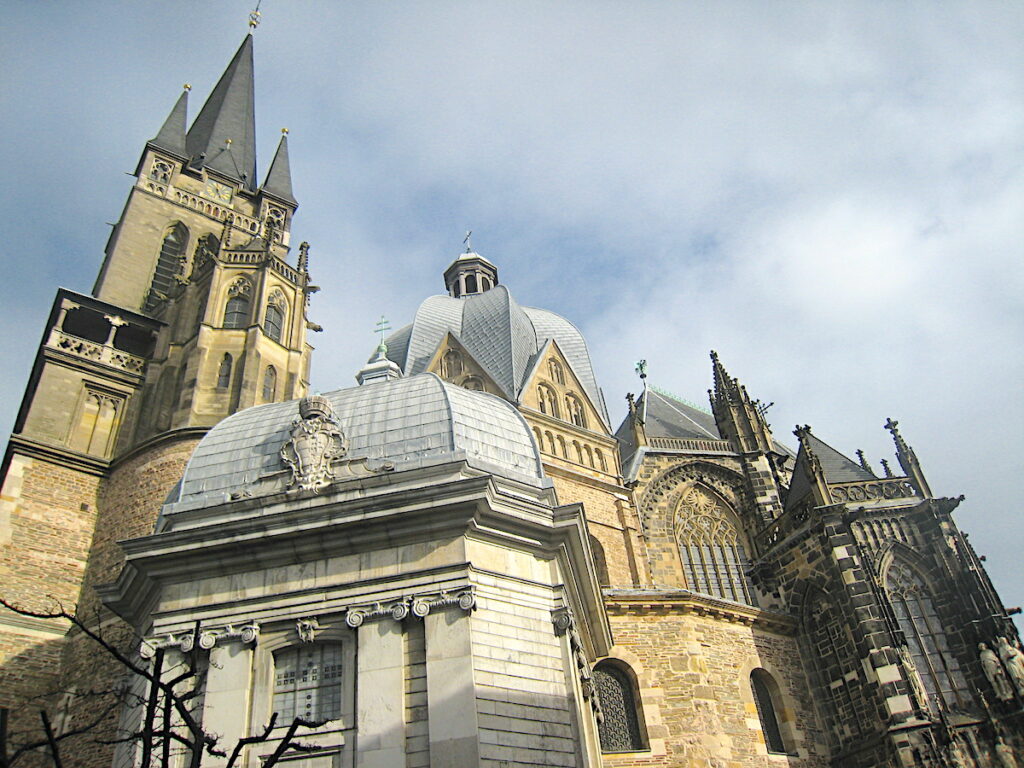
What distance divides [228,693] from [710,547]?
19.1 m

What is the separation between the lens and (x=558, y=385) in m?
31.0

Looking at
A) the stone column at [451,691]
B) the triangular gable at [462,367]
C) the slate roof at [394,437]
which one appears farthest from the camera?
the triangular gable at [462,367]

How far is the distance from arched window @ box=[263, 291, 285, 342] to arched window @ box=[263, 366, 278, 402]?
1.26 metres

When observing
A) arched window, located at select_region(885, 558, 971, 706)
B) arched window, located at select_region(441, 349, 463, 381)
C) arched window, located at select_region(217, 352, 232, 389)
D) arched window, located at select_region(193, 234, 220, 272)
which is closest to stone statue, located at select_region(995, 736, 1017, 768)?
arched window, located at select_region(885, 558, 971, 706)

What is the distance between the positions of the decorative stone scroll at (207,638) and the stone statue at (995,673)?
17.0 meters

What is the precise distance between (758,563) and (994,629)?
246 inches

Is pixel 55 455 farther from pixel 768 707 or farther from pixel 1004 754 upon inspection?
pixel 1004 754

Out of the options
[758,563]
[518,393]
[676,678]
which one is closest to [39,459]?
[518,393]

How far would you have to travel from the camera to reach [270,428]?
15836 millimetres

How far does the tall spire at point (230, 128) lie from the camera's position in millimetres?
36812

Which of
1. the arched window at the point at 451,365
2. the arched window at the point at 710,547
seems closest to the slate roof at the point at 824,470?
the arched window at the point at 710,547

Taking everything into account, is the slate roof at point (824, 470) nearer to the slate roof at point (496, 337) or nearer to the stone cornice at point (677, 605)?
the stone cornice at point (677, 605)

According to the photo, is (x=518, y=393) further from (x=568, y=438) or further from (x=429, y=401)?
(x=429, y=401)

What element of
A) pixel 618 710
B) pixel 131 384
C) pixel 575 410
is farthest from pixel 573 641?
pixel 575 410
